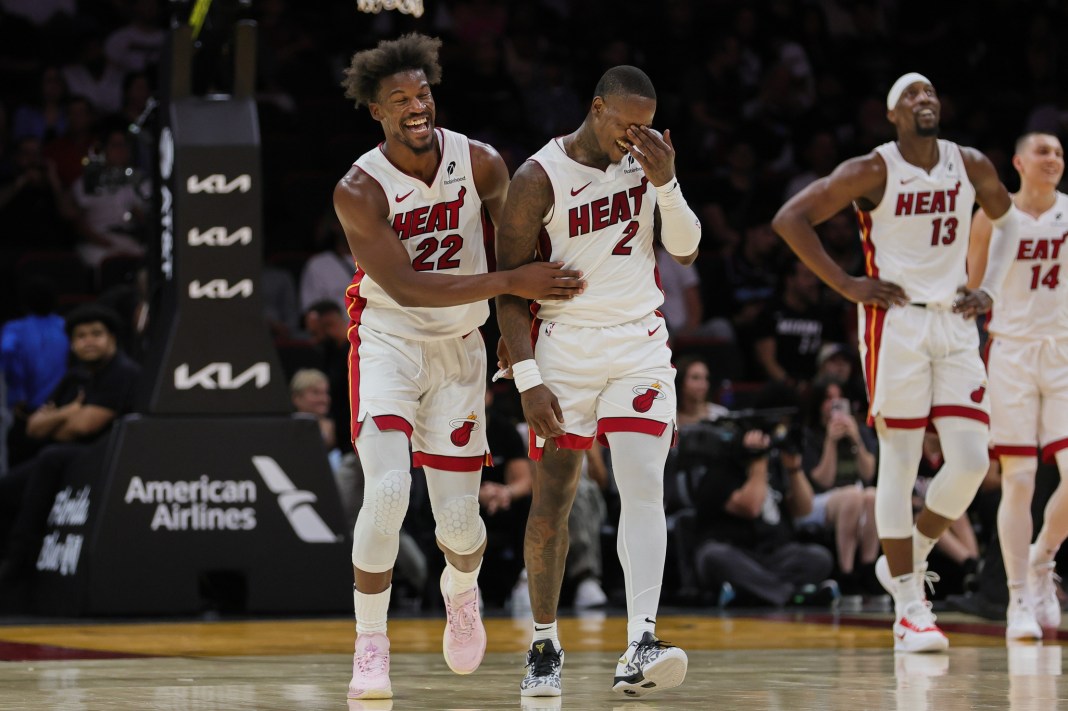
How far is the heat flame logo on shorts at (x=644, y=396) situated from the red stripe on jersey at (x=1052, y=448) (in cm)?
348

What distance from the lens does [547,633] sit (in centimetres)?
547

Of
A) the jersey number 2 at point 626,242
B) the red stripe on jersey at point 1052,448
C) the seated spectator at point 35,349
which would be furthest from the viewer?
the seated spectator at point 35,349

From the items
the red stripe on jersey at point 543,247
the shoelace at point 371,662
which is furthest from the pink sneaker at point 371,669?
the red stripe on jersey at point 543,247

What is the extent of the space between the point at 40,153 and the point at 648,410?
28.1 ft

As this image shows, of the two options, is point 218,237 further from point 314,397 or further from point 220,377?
point 314,397

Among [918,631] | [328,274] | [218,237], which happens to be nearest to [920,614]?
[918,631]

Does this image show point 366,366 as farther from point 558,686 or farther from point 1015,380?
point 1015,380

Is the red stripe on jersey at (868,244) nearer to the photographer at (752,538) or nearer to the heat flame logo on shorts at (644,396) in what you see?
the heat flame logo on shorts at (644,396)

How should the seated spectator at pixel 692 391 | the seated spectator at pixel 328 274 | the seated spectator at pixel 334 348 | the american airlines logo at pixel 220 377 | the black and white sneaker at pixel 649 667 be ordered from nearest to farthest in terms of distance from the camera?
the black and white sneaker at pixel 649 667 → the american airlines logo at pixel 220 377 → the seated spectator at pixel 334 348 → the seated spectator at pixel 692 391 → the seated spectator at pixel 328 274

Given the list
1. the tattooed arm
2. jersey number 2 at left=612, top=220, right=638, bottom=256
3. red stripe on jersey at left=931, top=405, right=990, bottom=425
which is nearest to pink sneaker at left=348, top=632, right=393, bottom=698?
the tattooed arm

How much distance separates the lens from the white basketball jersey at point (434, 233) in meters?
5.57

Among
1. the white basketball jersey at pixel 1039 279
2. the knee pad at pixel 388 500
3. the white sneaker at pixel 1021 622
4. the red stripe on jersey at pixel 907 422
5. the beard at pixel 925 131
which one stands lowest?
the white sneaker at pixel 1021 622

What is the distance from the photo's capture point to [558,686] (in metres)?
5.32

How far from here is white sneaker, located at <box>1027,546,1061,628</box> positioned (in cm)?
833
